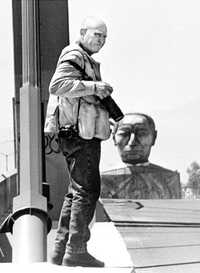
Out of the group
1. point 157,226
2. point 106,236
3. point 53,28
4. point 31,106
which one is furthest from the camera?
point 53,28

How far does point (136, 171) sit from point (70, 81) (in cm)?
819

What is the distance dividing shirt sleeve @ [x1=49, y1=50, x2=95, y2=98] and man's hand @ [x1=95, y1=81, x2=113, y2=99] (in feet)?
0.05

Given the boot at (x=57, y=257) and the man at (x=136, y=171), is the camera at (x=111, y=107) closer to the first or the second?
the boot at (x=57, y=257)

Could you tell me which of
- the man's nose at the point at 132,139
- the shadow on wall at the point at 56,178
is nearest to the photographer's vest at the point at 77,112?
the shadow on wall at the point at 56,178

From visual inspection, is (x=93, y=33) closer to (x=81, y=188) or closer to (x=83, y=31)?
(x=83, y=31)

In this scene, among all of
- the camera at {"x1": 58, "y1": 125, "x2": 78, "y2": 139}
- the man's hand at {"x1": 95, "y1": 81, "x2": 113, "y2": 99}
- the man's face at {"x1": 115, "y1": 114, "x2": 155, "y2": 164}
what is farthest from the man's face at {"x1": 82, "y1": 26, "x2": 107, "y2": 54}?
the man's face at {"x1": 115, "y1": 114, "x2": 155, "y2": 164}

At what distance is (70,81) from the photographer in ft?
6.34

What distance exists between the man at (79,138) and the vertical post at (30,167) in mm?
91

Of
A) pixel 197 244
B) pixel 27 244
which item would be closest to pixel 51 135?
pixel 27 244

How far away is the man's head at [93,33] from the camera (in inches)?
79.3

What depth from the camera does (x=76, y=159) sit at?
195 centimetres

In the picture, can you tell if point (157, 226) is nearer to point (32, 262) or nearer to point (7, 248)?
point (7, 248)

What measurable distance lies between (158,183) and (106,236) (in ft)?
25.2

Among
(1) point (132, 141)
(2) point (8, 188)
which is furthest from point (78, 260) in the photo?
(1) point (132, 141)
